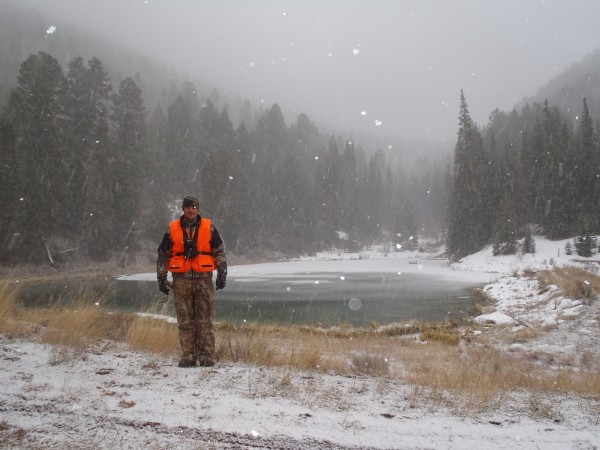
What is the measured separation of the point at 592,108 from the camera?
105 m

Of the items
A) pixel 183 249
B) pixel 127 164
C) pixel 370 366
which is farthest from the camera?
pixel 127 164

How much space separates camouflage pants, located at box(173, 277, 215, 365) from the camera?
5367mm

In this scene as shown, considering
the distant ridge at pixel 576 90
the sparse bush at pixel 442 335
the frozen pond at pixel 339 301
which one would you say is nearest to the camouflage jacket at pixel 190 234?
the sparse bush at pixel 442 335

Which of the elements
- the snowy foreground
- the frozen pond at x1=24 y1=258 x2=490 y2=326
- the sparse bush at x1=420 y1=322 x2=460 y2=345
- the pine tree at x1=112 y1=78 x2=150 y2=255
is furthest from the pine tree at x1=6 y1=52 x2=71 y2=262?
the snowy foreground

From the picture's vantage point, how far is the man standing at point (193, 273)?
17.5 feet

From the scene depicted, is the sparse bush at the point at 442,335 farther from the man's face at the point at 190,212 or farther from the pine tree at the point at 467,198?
the pine tree at the point at 467,198

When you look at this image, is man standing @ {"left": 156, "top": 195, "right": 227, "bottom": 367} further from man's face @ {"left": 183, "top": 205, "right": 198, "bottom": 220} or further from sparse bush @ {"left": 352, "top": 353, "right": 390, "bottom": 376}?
sparse bush @ {"left": 352, "top": 353, "right": 390, "bottom": 376}

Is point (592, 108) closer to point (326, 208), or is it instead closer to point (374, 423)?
point (326, 208)

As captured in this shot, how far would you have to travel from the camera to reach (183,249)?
5344 mm

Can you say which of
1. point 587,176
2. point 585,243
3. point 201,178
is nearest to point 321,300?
point 585,243

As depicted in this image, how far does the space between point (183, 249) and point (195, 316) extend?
975 millimetres

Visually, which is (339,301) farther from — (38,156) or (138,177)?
(138,177)

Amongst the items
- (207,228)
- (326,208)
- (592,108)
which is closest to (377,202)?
(326,208)

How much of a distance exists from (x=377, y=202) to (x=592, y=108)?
202 ft
